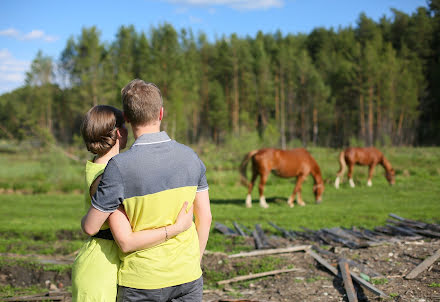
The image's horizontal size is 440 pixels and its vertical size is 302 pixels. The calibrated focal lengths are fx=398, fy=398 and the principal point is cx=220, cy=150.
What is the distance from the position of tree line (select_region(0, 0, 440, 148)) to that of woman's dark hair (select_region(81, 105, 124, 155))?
3784 centimetres

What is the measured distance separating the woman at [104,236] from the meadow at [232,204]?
18.7 feet

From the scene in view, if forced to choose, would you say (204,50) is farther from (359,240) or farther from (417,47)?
(359,240)

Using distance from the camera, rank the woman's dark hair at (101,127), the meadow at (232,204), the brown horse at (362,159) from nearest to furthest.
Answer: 1. the woman's dark hair at (101,127)
2. the meadow at (232,204)
3. the brown horse at (362,159)

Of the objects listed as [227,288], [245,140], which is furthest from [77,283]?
[245,140]

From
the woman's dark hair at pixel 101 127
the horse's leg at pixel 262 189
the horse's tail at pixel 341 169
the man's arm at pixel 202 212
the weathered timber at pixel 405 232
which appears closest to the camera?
the woman's dark hair at pixel 101 127

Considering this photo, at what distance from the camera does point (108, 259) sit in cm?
238

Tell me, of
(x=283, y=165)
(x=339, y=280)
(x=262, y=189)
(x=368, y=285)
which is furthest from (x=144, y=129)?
(x=283, y=165)

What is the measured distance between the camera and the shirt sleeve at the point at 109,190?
221 centimetres

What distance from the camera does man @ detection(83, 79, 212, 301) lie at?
88.0 inches

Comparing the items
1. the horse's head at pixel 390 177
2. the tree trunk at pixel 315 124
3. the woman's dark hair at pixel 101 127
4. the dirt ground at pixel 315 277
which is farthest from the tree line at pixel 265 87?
the woman's dark hair at pixel 101 127

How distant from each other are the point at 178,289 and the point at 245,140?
2350 centimetres

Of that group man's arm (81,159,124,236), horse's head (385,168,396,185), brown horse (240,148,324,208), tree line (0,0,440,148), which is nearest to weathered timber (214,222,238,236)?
brown horse (240,148,324,208)

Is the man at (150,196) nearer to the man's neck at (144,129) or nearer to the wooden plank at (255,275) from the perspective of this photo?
the man's neck at (144,129)

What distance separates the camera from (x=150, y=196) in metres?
2.29
